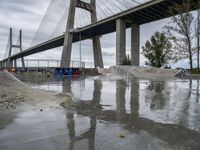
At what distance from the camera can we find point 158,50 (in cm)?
4425

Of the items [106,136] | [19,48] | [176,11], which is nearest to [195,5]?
[176,11]

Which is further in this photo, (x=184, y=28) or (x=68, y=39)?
(x=68, y=39)

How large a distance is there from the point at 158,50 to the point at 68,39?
17.7 meters

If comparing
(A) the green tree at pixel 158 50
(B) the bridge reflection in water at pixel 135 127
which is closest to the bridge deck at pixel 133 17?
(A) the green tree at pixel 158 50

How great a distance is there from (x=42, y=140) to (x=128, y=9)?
135 ft

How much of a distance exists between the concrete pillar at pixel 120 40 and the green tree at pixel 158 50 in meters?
4.26

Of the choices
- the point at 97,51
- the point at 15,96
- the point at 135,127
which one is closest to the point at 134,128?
the point at 135,127

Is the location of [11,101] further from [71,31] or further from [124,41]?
[71,31]

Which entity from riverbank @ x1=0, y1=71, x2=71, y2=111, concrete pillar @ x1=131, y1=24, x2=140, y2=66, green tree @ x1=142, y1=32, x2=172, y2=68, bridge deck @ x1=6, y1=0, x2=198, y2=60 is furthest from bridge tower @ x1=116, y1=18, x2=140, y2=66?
riverbank @ x1=0, y1=71, x2=71, y2=111

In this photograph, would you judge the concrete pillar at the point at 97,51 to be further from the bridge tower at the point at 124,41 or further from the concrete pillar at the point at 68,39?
the bridge tower at the point at 124,41

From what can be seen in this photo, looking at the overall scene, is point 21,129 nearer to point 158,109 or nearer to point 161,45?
point 158,109

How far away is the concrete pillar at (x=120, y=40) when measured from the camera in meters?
45.9

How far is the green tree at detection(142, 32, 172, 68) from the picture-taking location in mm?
43938

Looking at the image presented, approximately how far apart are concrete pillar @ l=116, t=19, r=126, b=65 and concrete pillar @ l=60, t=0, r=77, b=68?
10216 mm
